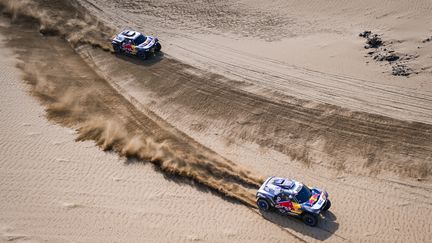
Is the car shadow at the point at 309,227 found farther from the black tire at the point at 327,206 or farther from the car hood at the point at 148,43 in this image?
the car hood at the point at 148,43

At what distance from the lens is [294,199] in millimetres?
18359

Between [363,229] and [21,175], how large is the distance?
14124 mm

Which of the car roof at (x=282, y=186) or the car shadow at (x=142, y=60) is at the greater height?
the car roof at (x=282, y=186)

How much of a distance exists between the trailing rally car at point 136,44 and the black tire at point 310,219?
52.0 feet

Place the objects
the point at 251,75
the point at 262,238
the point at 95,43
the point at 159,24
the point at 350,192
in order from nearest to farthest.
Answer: the point at 262,238 → the point at 350,192 → the point at 251,75 → the point at 95,43 → the point at 159,24

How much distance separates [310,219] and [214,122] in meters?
8.27

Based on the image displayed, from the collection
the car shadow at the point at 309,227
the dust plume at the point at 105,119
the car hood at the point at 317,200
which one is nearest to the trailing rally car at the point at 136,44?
the dust plume at the point at 105,119

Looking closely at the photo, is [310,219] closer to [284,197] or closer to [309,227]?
[309,227]

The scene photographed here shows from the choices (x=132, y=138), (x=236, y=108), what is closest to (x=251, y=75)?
(x=236, y=108)

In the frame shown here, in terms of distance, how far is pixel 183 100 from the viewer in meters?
26.6

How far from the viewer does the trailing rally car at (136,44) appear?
98.7 feet

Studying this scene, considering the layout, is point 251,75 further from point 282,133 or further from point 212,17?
point 212,17

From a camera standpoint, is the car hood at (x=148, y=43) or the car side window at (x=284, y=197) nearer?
the car side window at (x=284, y=197)

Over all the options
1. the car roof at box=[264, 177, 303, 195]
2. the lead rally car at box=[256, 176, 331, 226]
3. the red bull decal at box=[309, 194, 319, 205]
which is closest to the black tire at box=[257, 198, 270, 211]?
the lead rally car at box=[256, 176, 331, 226]
